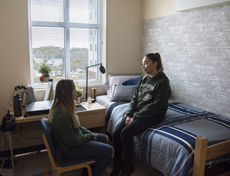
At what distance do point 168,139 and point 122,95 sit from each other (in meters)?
1.21

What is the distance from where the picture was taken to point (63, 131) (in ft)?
6.13

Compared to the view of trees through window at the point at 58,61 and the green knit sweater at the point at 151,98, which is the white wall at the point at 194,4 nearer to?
the green knit sweater at the point at 151,98

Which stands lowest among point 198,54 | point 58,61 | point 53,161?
point 53,161

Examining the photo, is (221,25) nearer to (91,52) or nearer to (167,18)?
(167,18)

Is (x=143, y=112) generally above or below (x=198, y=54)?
below

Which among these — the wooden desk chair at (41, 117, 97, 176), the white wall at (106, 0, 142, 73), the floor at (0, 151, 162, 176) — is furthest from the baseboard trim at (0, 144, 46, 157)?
the white wall at (106, 0, 142, 73)

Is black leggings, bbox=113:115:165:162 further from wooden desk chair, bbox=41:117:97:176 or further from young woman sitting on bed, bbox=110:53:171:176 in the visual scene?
wooden desk chair, bbox=41:117:97:176

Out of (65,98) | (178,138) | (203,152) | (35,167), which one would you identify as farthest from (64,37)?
(203,152)

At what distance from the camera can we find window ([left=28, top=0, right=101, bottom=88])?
3.15 m

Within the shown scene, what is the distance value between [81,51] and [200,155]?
7.79 feet

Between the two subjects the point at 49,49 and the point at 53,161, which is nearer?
the point at 53,161

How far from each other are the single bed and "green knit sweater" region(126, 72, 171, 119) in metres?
0.16

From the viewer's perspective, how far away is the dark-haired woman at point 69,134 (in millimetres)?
1882

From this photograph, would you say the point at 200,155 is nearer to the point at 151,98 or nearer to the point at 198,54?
the point at 151,98
